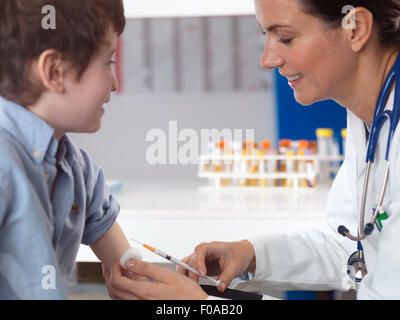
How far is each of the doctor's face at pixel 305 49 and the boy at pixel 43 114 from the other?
1.05 feet

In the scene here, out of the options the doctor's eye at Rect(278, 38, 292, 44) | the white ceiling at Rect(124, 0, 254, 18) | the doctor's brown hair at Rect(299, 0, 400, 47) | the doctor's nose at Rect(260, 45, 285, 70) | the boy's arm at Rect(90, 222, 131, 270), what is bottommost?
the boy's arm at Rect(90, 222, 131, 270)

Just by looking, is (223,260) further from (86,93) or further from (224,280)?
(86,93)

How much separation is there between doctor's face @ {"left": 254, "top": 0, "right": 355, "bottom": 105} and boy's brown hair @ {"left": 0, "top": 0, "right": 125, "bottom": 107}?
0.34 metres

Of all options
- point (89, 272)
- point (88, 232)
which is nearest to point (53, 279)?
point (88, 232)

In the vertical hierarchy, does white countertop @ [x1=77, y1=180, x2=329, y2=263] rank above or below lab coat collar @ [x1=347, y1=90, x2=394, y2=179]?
below

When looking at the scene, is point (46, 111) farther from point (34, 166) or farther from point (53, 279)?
point (53, 279)

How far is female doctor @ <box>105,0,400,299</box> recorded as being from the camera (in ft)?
2.85

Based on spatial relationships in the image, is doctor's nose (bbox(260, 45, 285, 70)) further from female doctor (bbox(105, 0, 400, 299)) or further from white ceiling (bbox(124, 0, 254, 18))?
white ceiling (bbox(124, 0, 254, 18))

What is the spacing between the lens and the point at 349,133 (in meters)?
1.16

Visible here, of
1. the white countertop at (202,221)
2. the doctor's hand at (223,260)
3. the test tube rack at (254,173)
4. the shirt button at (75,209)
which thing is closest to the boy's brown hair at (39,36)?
the shirt button at (75,209)

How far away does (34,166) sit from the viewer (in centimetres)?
76

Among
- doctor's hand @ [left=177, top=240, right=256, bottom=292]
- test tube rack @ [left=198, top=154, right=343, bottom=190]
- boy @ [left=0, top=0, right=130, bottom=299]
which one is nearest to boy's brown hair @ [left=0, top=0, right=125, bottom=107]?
A: boy @ [left=0, top=0, right=130, bottom=299]

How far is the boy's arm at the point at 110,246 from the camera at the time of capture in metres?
1.03

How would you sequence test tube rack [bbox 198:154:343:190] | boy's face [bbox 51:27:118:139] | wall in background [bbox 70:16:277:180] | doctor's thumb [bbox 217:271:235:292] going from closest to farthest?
boy's face [bbox 51:27:118:139]
doctor's thumb [bbox 217:271:235:292]
test tube rack [bbox 198:154:343:190]
wall in background [bbox 70:16:277:180]
